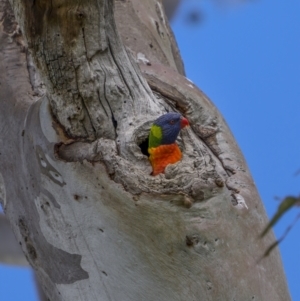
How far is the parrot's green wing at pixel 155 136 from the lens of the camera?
4.85ft

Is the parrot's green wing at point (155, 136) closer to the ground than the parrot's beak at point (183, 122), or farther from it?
closer to the ground

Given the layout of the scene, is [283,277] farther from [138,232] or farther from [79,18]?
[79,18]

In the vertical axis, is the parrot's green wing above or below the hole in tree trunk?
above

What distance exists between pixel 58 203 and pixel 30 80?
50cm

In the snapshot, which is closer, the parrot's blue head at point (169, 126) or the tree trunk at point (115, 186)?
the tree trunk at point (115, 186)

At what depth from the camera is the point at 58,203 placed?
1.53m

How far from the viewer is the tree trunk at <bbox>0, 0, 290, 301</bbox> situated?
137cm

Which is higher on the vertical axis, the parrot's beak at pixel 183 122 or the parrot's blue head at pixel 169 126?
the parrot's beak at pixel 183 122

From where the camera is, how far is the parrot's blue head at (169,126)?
1.48 m

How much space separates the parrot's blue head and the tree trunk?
55mm

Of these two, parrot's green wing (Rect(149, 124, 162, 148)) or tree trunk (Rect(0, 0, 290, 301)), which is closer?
tree trunk (Rect(0, 0, 290, 301))

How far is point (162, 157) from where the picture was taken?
4.86 feet

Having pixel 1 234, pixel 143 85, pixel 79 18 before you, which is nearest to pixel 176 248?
pixel 143 85

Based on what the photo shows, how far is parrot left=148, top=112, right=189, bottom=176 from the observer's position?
4.82ft
